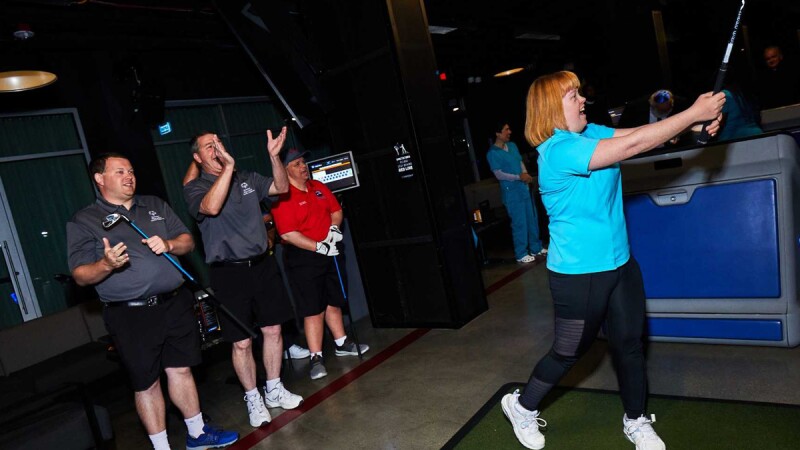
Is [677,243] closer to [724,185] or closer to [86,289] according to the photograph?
[724,185]

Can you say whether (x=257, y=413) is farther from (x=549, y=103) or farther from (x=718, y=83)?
(x=718, y=83)

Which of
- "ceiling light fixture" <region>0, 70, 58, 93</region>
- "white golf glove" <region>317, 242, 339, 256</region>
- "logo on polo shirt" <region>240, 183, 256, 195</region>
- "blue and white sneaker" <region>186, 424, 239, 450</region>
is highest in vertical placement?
"ceiling light fixture" <region>0, 70, 58, 93</region>

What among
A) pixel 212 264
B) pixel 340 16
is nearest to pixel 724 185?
pixel 212 264

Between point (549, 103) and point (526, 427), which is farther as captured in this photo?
point (526, 427)

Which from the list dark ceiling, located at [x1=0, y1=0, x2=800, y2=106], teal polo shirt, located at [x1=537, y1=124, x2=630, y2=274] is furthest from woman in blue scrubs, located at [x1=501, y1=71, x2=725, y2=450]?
dark ceiling, located at [x1=0, y1=0, x2=800, y2=106]

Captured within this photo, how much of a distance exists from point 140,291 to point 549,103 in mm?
2304

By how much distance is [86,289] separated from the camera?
560 cm

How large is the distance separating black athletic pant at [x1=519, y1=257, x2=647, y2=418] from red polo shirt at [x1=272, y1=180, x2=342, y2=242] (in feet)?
7.61

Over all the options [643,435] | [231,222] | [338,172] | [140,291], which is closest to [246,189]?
[231,222]

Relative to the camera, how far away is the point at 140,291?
2.74 metres

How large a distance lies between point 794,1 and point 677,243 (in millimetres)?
14871

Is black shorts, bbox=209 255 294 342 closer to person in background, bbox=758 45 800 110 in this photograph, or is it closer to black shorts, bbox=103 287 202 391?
black shorts, bbox=103 287 202 391

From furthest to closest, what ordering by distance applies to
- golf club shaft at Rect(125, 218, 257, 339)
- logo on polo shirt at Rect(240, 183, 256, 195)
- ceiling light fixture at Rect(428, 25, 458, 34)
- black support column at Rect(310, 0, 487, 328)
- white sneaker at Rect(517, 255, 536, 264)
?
ceiling light fixture at Rect(428, 25, 458, 34)
white sneaker at Rect(517, 255, 536, 264)
black support column at Rect(310, 0, 487, 328)
logo on polo shirt at Rect(240, 183, 256, 195)
golf club shaft at Rect(125, 218, 257, 339)

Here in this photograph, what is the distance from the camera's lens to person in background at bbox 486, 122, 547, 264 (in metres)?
6.41
